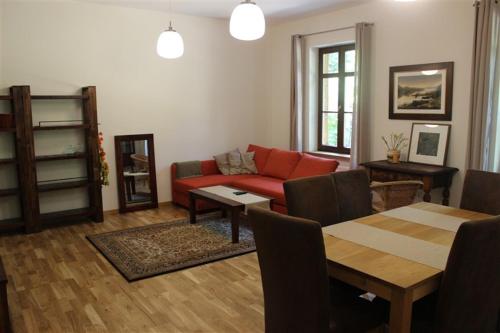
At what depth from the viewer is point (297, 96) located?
20.3 ft

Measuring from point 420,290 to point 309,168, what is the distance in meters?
3.62

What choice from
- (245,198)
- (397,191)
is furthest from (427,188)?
(245,198)

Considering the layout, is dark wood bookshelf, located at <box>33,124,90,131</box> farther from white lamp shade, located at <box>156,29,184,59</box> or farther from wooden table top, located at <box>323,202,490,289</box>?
wooden table top, located at <box>323,202,490,289</box>

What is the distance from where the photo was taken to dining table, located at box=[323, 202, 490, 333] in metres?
1.72

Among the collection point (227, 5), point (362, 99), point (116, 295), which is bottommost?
point (116, 295)

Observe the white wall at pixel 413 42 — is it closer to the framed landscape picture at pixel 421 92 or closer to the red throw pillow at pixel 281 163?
the framed landscape picture at pixel 421 92

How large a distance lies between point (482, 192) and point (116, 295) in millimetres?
2673

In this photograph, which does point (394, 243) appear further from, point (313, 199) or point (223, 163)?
point (223, 163)

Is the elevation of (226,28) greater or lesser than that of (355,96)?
Result: greater

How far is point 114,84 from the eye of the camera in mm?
5387

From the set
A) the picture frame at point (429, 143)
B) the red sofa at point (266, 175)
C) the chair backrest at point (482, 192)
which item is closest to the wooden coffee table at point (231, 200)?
the red sofa at point (266, 175)

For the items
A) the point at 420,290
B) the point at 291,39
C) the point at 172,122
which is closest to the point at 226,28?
the point at 291,39

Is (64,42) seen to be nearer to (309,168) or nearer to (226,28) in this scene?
(226,28)

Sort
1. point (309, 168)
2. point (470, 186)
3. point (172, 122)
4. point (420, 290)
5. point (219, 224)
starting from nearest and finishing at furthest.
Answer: point (420, 290)
point (470, 186)
point (219, 224)
point (309, 168)
point (172, 122)
